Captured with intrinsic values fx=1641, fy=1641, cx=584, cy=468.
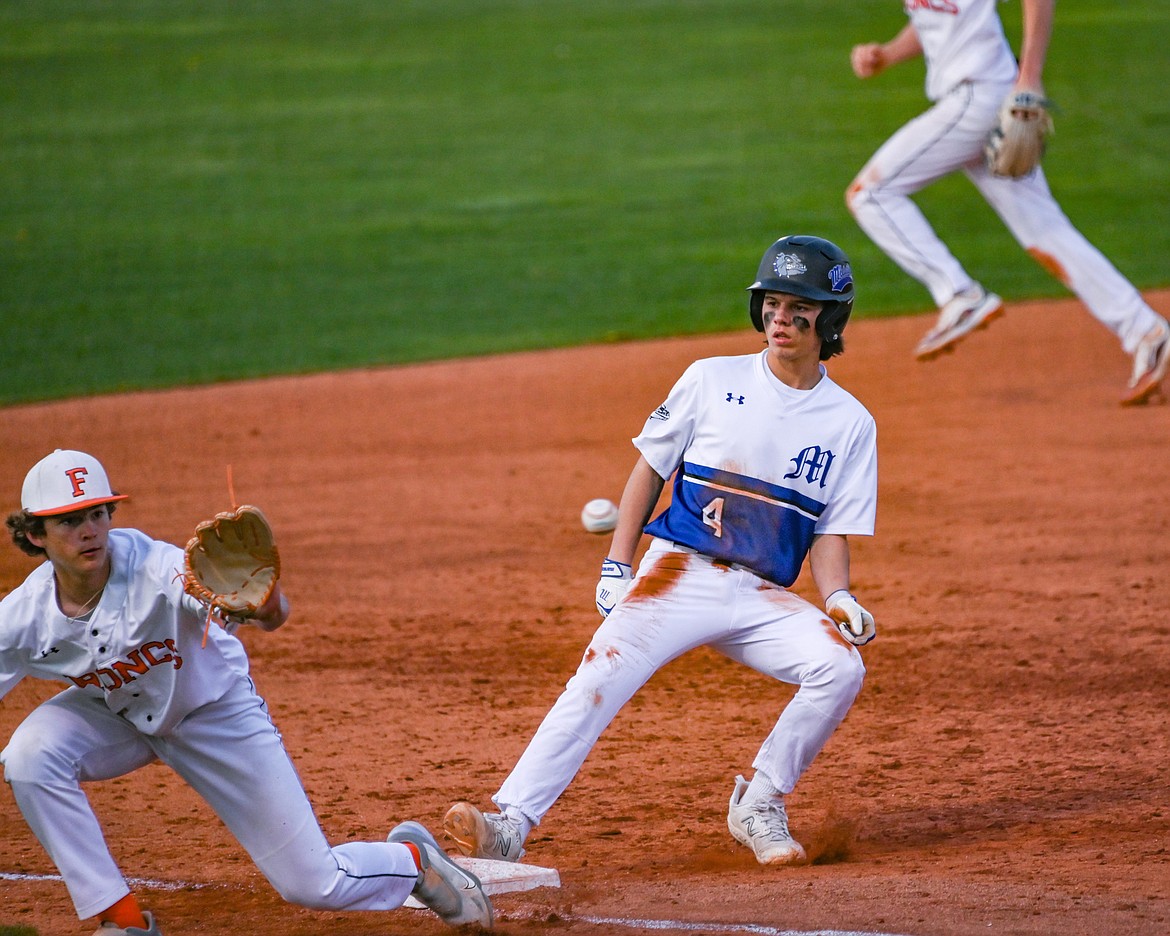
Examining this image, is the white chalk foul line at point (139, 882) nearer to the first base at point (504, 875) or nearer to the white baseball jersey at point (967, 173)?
the first base at point (504, 875)

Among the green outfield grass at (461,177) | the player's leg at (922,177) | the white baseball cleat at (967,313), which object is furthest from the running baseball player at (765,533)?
the green outfield grass at (461,177)

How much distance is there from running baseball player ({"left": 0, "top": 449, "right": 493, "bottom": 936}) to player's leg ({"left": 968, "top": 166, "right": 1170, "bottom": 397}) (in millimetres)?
6258

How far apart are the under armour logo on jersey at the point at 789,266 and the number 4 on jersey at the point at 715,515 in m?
0.70

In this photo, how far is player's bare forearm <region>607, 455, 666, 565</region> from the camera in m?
4.87

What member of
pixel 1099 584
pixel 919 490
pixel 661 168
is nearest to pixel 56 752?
pixel 1099 584

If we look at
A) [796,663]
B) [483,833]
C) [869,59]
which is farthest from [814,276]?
[869,59]

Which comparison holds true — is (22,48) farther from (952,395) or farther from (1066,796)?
A: (1066,796)

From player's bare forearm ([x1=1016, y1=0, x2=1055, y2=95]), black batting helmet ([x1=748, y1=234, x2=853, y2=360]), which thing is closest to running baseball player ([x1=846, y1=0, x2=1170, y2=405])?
player's bare forearm ([x1=1016, y1=0, x2=1055, y2=95])

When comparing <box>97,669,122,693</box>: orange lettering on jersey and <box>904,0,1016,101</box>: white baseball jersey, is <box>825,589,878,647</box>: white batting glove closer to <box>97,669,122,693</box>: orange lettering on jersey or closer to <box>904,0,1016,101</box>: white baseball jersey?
<box>97,669,122,693</box>: orange lettering on jersey

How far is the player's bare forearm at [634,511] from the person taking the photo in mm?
4867

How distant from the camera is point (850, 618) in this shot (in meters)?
4.67

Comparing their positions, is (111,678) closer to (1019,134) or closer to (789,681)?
(789,681)

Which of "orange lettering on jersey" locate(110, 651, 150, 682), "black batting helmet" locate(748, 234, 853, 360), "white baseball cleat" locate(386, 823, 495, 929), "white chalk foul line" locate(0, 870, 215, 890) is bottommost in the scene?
"white chalk foul line" locate(0, 870, 215, 890)

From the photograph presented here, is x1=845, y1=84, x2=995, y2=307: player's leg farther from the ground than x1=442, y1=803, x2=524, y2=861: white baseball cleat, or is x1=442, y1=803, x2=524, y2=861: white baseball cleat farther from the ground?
x1=845, y1=84, x2=995, y2=307: player's leg
